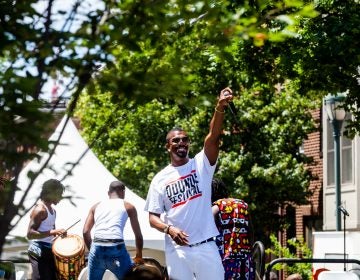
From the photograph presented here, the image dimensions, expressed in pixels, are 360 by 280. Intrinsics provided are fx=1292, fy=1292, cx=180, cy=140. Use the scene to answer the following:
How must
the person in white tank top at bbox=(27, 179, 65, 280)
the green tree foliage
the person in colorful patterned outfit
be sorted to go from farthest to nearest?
1. the person in white tank top at bbox=(27, 179, 65, 280)
2. the person in colorful patterned outfit
3. the green tree foliage

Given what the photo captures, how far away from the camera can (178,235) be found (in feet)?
30.0

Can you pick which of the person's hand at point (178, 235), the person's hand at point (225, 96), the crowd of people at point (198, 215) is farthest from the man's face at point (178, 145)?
the person's hand at point (225, 96)

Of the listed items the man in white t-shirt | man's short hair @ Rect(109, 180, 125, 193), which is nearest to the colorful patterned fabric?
the man in white t-shirt

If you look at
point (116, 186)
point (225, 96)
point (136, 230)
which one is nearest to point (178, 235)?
point (225, 96)

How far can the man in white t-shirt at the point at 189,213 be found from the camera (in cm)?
934

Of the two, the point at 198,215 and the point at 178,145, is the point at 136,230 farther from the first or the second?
the point at 198,215

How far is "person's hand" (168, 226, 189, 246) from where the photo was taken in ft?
30.0

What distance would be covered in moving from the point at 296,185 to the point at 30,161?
29487 mm

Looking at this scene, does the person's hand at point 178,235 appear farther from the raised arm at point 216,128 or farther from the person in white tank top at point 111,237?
the person in white tank top at point 111,237

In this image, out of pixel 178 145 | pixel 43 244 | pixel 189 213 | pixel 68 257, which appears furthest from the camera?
pixel 43 244

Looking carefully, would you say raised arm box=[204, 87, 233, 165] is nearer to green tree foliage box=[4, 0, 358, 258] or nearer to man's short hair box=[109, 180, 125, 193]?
green tree foliage box=[4, 0, 358, 258]

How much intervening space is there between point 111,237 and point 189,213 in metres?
3.96

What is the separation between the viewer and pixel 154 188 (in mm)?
9562

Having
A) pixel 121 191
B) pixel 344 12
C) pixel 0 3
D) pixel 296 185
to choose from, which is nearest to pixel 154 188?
pixel 121 191
